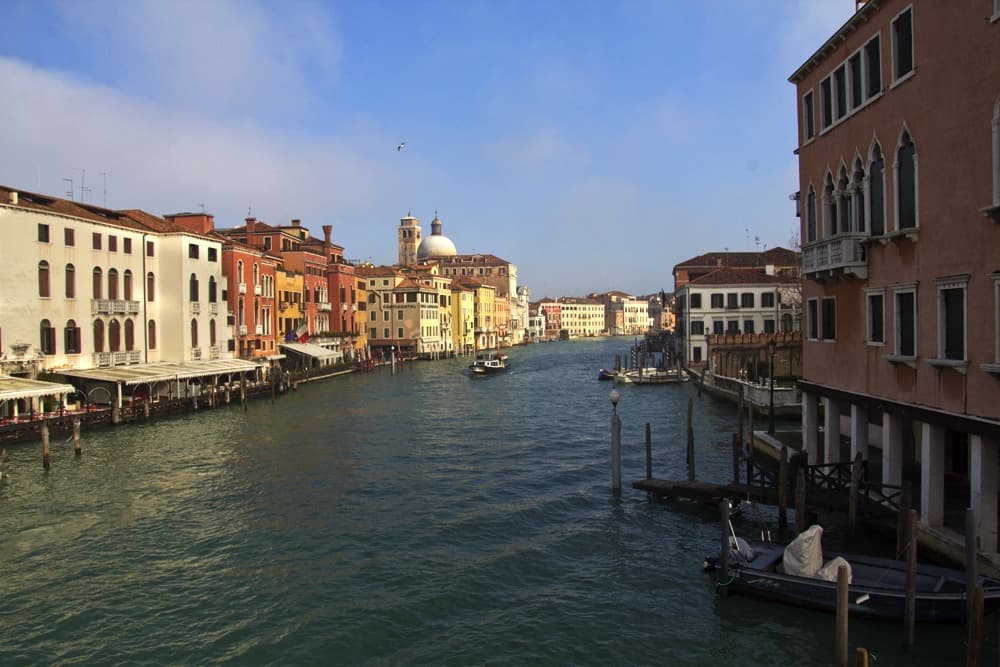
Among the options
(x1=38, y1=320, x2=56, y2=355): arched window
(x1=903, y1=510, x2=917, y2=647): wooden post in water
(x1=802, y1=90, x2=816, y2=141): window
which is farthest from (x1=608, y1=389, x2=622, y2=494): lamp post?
(x1=38, y1=320, x2=56, y2=355): arched window

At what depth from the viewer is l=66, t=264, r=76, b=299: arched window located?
26406mm

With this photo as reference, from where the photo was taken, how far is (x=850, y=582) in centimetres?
884

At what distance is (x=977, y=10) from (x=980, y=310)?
3359mm

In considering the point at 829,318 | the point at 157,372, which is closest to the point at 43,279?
the point at 157,372

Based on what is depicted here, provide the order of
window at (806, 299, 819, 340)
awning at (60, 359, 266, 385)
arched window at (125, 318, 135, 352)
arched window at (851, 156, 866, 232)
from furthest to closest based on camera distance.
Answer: arched window at (125, 318, 135, 352) → awning at (60, 359, 266, 385) → window at (806, 299, 819, 340) → arched window at (851, 156, 866, 232)

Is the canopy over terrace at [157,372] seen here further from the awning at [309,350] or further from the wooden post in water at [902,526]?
the wooden post in water at [902,526]

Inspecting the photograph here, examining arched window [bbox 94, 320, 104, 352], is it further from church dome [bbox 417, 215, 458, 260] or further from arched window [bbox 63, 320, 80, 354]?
church dome [bbox 417, 215, 458, 260]

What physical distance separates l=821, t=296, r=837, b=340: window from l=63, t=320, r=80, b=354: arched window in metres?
24.2

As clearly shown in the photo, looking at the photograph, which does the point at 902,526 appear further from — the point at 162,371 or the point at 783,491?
the point at 162,371

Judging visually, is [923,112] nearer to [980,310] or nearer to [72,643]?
[980,310]

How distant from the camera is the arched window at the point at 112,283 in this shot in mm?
28734

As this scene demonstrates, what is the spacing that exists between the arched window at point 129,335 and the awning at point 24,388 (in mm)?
6271

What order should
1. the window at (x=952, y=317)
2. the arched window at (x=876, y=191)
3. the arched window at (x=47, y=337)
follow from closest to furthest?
1. the window at (x=952, y=317)
2. the arched window at (x=876, y=191)
3. the arched window at (x=47, y=337)

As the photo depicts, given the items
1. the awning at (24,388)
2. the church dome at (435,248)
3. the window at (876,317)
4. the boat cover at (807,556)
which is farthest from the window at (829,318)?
the church dome at (435,248)
